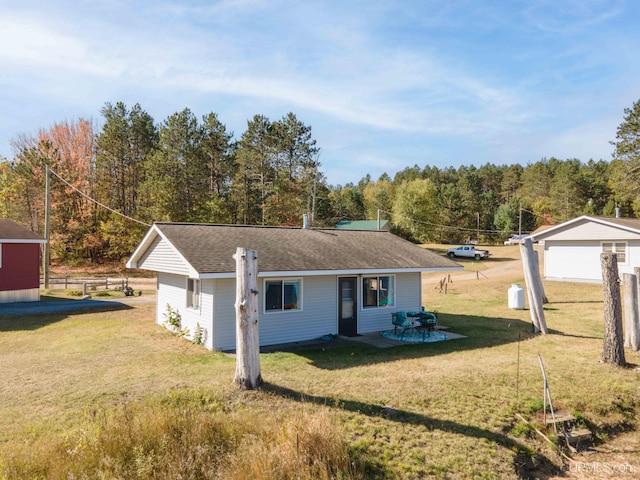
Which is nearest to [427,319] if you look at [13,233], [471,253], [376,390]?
[376,390]

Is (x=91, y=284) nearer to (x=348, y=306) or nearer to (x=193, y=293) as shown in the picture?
(x=193, y=293)

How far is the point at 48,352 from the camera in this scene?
12.9 meters

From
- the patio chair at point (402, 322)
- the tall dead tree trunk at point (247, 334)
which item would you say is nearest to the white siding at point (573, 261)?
the patio chair at point (402, 322)

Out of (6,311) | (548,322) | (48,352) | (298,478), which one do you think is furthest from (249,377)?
(6,311)

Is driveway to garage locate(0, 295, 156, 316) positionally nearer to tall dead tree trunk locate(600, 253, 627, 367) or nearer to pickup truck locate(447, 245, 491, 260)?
tall dead tree trunk locate(600, 253, 627, 367)

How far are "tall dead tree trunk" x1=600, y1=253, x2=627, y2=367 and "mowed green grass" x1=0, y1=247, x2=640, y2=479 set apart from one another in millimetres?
355

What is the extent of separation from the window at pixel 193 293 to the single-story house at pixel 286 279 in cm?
5

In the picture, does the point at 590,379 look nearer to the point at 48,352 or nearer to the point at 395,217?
the point at 48,352

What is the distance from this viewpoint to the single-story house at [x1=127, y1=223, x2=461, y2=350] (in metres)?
13.1

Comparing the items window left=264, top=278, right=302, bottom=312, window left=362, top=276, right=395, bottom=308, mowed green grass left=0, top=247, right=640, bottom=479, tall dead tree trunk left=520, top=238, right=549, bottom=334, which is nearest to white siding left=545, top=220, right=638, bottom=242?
mowed green grass left=0, top=247, right=640, bottom=479

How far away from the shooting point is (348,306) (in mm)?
15602

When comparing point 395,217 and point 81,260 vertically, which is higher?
point 395,217

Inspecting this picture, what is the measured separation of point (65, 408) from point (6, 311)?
1544cm

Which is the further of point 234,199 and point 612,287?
point 234,199
